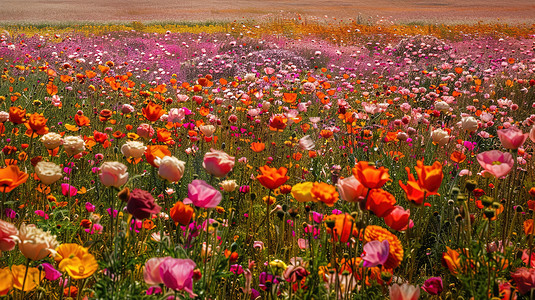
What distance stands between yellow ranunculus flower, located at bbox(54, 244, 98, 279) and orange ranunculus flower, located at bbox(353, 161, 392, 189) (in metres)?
0.80

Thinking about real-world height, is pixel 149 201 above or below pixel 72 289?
above

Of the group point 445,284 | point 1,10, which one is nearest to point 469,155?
point 445,284

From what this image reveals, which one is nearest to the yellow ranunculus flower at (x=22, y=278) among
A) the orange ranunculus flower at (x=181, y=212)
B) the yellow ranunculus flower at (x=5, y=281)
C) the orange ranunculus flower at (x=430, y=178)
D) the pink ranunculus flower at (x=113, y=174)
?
the yellow ranunculus flower at (x=5, y=281)

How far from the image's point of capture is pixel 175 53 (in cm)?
1051

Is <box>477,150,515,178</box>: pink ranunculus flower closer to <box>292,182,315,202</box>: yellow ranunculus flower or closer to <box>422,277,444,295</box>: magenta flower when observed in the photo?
<box>422,277,444,295</box>: magenta flower

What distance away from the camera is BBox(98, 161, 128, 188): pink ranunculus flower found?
131cm

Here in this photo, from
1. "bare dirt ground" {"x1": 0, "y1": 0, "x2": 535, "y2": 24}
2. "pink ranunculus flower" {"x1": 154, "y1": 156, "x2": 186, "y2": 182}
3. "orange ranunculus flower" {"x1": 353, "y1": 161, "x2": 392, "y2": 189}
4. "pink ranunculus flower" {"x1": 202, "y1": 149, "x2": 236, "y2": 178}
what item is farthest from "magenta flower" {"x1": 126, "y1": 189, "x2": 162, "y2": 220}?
"bare dirt ground" {"x1": 0, "y1": 0, "x2": 535, "y2": 24}

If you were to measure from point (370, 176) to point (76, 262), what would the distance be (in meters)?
0.88

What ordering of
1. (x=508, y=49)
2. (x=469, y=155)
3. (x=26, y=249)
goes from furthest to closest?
1. (x=508, y=49)
2. (x=469, y=155)
3. (x=26, y=249)

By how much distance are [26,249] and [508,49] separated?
13.0m

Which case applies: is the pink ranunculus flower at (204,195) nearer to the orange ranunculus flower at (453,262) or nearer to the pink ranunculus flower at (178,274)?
the pink ranunculus flower at (178,274)

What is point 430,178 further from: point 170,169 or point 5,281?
point 5,281

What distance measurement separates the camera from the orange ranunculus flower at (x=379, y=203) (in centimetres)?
127

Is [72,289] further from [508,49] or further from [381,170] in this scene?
[508,49]
